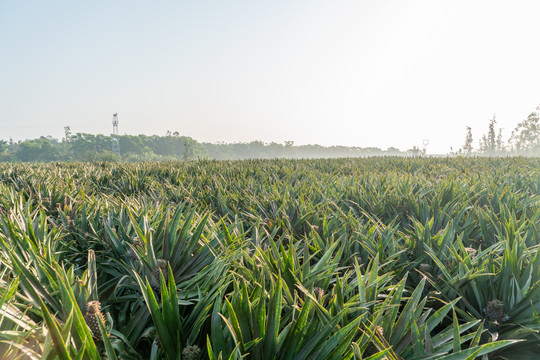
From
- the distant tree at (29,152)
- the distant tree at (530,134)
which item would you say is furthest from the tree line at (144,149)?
the distant tree at (530,134)

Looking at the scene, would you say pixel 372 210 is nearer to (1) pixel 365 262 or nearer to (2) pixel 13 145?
(1) pixel 365 262

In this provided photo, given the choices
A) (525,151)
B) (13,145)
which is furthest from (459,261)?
(13,145)

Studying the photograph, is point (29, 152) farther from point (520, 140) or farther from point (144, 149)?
point (520, 140)

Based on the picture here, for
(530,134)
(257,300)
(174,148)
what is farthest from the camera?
(174,148)

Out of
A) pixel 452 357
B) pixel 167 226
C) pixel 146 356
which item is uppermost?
pixel 167 226

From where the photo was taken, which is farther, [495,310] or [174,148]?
[174,148]

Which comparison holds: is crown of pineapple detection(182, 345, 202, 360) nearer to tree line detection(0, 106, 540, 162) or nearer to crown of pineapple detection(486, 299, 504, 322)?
crown of pineapple detection(486, 299, 504, 322)

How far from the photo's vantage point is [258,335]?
83 cm

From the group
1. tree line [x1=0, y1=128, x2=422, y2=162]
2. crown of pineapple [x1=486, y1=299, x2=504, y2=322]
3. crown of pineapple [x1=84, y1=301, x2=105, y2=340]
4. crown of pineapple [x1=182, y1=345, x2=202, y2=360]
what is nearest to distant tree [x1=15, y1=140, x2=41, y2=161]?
tree line [x1=0, y1=128, x2=422, y2=162]

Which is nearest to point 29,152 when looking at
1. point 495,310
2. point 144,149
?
point 144,149

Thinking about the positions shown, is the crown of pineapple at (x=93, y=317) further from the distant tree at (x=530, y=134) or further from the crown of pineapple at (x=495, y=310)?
the distant tree at (x=530, y=134)

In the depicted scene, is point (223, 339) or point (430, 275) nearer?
point (223, 339)

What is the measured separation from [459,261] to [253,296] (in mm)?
1063

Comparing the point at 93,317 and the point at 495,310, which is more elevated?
the point at 93,317
